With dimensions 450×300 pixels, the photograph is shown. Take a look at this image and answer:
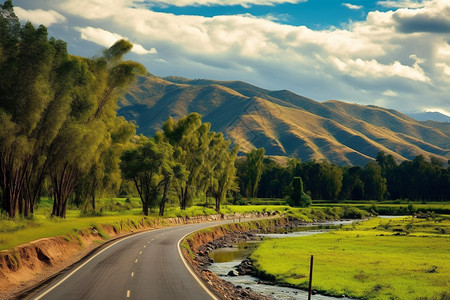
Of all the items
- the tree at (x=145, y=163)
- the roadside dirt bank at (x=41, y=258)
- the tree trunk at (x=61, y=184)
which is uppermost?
the tree at (x=145, y=163)

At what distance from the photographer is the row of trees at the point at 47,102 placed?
34062 mm

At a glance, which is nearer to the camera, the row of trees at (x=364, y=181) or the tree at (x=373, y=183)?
the row of trees at (x=364, y=181)

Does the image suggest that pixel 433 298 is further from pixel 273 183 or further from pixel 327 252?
pixel 273 183

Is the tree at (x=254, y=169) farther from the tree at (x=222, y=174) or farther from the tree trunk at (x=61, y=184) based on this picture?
the tree trunk at (x=61, y=184)

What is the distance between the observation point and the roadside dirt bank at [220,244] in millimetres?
28062

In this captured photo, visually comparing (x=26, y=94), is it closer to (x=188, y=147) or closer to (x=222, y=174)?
(x=188, y=147)

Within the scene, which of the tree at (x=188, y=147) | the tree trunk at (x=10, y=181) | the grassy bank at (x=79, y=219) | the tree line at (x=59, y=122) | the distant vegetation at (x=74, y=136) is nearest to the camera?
the grassy bank at (x=79, y=219)

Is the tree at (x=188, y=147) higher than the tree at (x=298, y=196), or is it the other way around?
the tree at (x=188, y=147)

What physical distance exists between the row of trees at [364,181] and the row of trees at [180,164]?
6596 cm

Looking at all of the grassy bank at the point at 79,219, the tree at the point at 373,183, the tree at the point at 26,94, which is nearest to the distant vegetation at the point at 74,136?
the tree at the point at 26,94

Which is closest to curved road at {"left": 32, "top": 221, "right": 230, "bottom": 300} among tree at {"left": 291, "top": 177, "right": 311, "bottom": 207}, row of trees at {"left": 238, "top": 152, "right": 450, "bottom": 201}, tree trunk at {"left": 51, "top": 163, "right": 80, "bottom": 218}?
tree trunk at {"left": 51, "top": 163, "right": 80, "bottom": 218}

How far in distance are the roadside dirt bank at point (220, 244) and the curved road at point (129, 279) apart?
1435mm

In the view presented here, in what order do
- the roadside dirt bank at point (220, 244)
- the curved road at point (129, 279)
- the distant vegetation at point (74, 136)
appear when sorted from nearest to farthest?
1. the curved road at point (129, 279)
2. the roadside dirt bank at point (220, 244)
3. the distant vegetation at point (74, 136)

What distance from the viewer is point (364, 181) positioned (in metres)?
177
